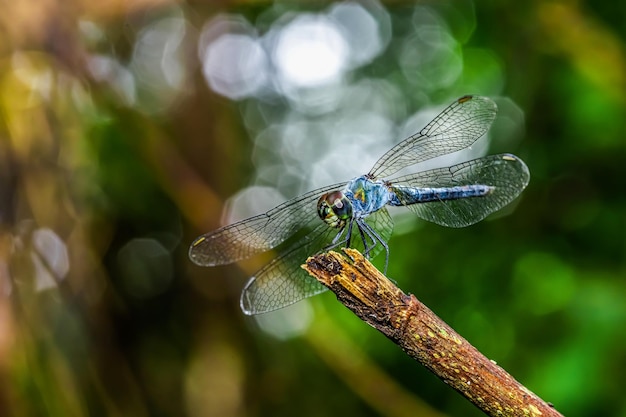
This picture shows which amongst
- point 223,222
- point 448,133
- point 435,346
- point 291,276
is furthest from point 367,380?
point 435,346

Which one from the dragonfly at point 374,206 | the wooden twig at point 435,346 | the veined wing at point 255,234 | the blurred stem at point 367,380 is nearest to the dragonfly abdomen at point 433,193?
the dragonfly at point 374,206

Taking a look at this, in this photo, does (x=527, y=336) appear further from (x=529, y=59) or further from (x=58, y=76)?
(x=58, y=76)

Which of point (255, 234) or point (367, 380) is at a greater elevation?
point (255, 234)

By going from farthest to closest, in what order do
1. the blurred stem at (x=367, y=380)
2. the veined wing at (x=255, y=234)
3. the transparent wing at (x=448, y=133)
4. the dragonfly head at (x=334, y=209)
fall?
the blurred stem at (x=367, y=380), the transparent wing at (x=448, y=133), the veined wing at (x=255, y=234), the dragonfly head at (x=334, y=209)

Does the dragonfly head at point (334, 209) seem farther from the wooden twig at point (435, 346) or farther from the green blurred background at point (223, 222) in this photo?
the green blurred background at point (223, 222)

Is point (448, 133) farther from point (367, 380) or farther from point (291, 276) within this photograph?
point (367, 380)

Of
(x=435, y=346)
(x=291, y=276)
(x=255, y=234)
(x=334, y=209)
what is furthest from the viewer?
(x=255, y=234)

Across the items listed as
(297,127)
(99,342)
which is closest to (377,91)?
(297,127)
